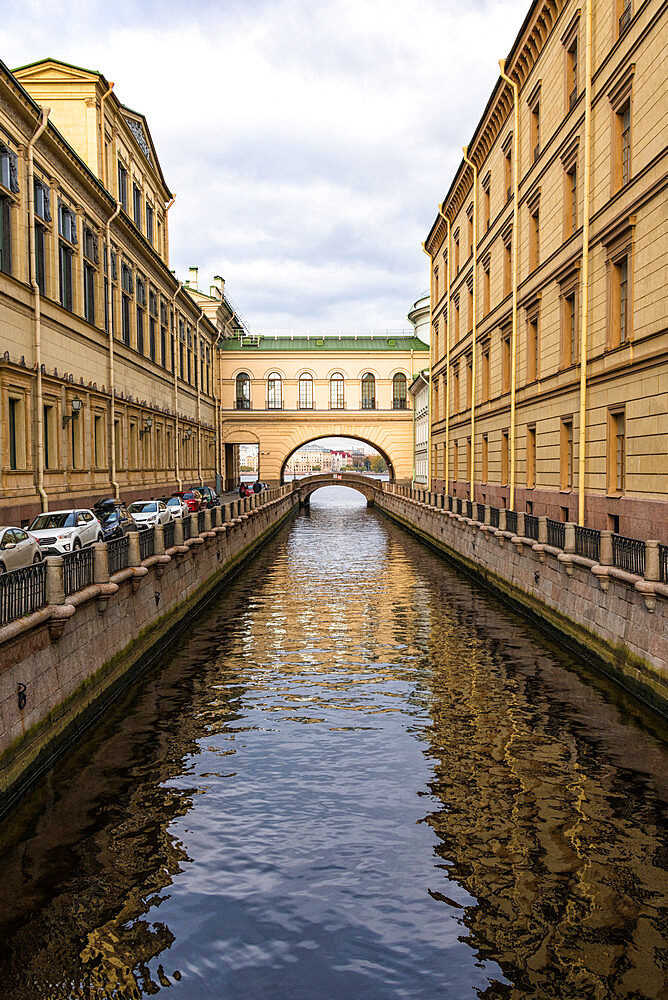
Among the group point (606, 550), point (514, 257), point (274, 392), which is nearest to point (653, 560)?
point (606, 550)

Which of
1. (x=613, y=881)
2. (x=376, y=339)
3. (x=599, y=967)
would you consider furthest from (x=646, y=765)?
(x=376, y=339)

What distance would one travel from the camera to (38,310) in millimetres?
25141

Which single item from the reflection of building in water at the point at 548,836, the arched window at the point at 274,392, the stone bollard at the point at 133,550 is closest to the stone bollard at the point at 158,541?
the stone bollard at the point at 133,550

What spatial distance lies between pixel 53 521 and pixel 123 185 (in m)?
25.3

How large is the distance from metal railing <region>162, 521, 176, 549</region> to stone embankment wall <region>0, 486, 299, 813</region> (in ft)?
0.63

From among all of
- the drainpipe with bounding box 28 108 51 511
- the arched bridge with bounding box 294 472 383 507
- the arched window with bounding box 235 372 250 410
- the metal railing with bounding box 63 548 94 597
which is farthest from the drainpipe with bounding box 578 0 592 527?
the arched bridge with bounding box 294 472 383 507

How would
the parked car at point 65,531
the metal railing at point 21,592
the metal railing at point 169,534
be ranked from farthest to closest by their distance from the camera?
the parked car at point 65,531, the metal railing at point 169,534, the metal railing at point 21,592

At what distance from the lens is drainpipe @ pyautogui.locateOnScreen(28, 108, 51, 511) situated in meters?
25.1

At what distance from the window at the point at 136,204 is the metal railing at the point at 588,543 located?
3396cm

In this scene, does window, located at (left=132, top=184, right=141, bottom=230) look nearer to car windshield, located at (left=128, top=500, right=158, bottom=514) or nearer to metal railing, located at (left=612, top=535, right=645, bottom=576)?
car windshield, located at (left=128, top=500, right=158, bottom=514)

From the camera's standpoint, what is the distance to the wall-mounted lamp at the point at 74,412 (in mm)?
27859

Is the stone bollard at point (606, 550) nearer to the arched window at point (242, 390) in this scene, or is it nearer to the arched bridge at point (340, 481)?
the arched window at point (242, 390)

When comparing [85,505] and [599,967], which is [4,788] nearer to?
[599,967]

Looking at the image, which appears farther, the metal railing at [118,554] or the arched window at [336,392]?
the arched window at [336,392]
